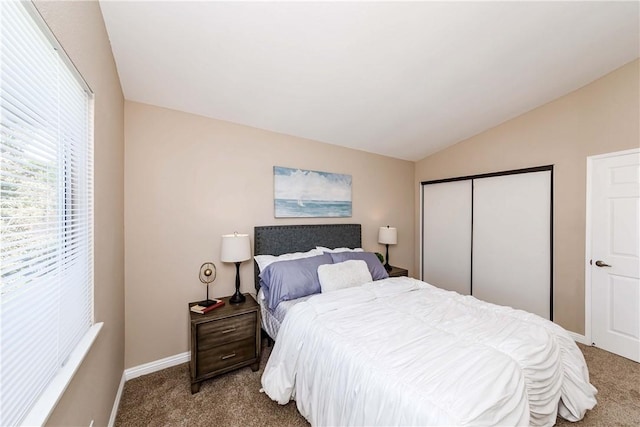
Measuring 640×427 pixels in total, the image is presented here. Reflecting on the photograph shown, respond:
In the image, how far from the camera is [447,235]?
3.99 metres

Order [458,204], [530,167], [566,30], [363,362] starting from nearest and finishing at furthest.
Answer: [363,362] < [566,30] < [530,167] < [458,204]

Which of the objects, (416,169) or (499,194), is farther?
(416,169)

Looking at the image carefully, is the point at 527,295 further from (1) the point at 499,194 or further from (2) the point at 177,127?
(2) the point at 177,127

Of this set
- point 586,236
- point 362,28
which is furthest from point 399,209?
point 362,28

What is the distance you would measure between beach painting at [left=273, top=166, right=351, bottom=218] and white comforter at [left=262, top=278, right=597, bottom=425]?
131 centimetres

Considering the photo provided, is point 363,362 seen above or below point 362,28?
below

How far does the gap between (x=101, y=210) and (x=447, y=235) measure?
4133 mm

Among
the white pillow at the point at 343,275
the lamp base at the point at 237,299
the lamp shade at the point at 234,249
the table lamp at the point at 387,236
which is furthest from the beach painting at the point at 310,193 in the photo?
the lamp base at the point at 237,299

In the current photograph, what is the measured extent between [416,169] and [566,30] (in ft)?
8.46

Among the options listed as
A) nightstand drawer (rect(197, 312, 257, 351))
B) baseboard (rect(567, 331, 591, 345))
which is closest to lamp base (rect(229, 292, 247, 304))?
nightstand drawer (rect(197, 312, 257, 351))

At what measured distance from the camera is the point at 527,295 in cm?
316

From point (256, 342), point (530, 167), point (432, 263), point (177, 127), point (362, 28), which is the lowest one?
point (256, 342)

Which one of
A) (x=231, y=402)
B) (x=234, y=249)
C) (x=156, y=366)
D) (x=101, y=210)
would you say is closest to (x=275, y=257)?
(x=234, y=249)

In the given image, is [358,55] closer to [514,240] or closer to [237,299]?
[237,299]
